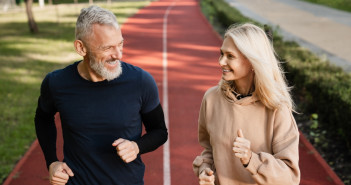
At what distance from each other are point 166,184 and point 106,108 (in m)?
3.64

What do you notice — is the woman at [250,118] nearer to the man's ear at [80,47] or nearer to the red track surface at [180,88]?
the man's ear at [80,47]

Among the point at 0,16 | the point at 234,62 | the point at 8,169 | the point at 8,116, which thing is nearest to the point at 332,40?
the point at 8,116

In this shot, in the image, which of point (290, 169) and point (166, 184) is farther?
point (166, 184)

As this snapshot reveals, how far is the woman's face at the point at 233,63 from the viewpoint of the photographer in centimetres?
255

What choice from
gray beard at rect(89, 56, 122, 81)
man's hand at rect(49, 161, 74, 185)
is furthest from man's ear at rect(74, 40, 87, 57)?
man's hand at rect(49, 161, 74, 185)

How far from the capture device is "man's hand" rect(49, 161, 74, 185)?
2.80 meters

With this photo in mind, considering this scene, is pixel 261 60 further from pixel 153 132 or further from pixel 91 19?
pixel 91 19

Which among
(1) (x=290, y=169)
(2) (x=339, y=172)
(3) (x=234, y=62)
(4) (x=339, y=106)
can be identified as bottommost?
(2) (x=339, y=172)

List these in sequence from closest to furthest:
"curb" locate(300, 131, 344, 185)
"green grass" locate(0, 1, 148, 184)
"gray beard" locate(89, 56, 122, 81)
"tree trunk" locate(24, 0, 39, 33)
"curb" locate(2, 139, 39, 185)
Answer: "gray beard" locate(89, 56, 122, 81) → "curb" locate(300, 131, 344, 185) → "curb" locate(2, 139, 39, 185) → "green grass" locate(0, 1, 148, 184) → "tree trunk" locate(24, 0, 39, 33)

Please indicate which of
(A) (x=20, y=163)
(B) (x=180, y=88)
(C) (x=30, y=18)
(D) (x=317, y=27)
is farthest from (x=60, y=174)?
(D) (x=317, y=27)

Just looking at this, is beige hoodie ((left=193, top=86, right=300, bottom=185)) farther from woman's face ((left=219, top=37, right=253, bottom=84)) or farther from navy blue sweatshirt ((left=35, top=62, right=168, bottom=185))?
navy blue sweatshirt ((left=35, top=62, right=168, bottom=185))

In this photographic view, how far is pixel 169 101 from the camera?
10.2 m

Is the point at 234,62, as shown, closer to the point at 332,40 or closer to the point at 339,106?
the point at 339,106

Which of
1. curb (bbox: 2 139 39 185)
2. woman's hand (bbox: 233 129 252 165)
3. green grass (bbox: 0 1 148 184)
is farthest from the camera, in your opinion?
green grass (bbox: 0 1 148 184)
